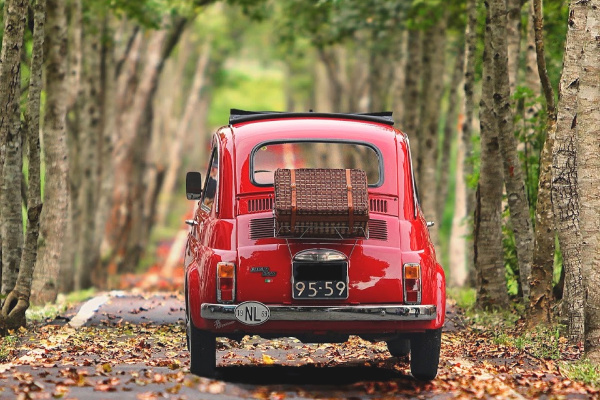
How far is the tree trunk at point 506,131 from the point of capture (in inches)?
580

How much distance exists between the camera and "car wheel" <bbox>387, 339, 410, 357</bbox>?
11852 millimetres

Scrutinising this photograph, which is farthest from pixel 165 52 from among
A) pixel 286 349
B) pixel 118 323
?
pixel 286 349

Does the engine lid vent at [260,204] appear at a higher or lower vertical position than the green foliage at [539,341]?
higher

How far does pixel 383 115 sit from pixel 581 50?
219 centimetres

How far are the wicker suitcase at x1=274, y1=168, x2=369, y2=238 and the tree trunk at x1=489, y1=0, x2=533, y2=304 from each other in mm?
5477

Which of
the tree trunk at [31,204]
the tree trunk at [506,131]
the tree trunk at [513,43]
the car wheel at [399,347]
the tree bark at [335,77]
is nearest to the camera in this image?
the car wheel at [399,347]

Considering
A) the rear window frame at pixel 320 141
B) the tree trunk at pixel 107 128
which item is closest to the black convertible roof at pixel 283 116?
the rear window frame at pixel 320 141

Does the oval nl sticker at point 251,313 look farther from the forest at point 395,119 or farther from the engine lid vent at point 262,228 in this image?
the forest at point 395,119

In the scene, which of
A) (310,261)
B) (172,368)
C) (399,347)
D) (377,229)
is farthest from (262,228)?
(399,347)

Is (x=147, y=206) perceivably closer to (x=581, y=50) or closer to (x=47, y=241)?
(x=47, y=241)

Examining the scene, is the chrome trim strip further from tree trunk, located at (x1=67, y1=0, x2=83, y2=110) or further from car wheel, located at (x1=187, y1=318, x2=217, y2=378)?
tree trunk, located at (x1=67, y1=0, x2=83, y2=110)

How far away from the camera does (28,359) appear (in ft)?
37.1

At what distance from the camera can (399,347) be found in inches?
468

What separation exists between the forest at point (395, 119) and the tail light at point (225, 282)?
3315 millimetres
